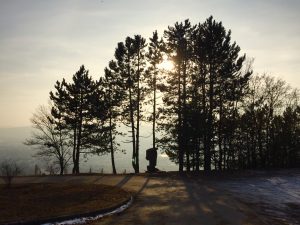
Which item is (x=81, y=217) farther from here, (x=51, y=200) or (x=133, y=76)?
(x=133, y=76)

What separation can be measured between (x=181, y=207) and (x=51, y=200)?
239 inches

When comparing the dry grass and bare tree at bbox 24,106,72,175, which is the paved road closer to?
the dry grass

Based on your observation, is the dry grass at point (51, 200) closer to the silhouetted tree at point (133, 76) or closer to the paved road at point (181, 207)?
the paved road at point (181, 207)

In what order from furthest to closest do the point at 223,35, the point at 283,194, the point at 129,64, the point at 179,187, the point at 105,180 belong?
the point at 129,64 → the point at 223,35 → the point at 105,180 → the point at 179,187 → the point at 283,194

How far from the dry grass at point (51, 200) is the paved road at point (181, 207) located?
4.16 ft

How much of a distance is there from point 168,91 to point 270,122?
17.3m

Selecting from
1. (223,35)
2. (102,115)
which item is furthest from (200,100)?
(102,115)

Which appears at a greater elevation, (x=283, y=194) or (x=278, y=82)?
(x=278, y=82)

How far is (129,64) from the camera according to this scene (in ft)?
145

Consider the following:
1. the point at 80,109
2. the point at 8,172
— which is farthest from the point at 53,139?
the point at 8,172

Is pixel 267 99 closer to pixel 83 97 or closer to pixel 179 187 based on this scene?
pixel 83 97

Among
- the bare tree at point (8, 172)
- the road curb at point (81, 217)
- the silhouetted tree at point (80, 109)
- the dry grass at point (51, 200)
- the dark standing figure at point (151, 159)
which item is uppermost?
the silhouetted tree at point (80, 109)

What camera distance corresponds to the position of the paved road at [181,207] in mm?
15312

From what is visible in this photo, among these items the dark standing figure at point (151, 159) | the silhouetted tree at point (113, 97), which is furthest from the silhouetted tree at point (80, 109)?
the dark standing figure at point (151, 159)
